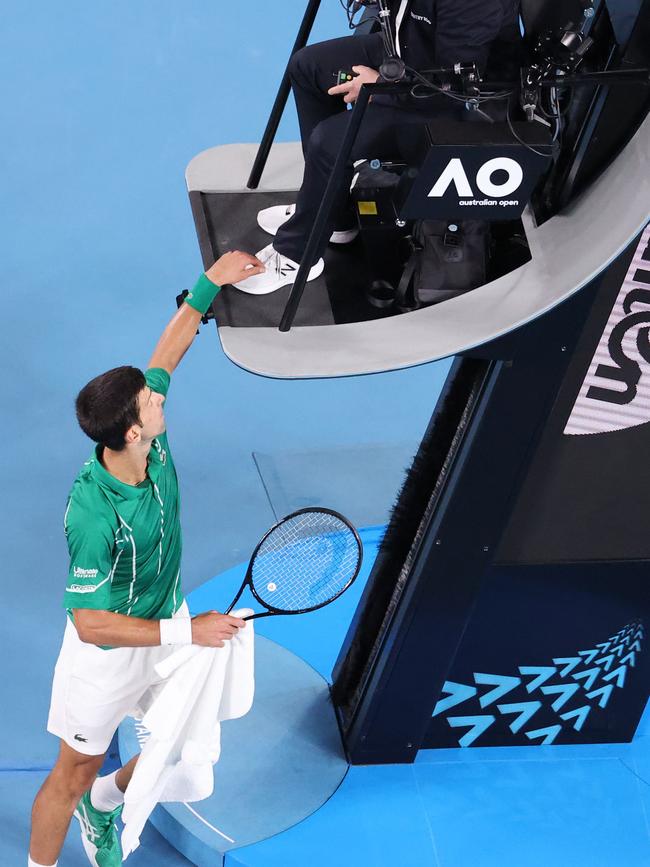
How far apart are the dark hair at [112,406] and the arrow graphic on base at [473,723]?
1977 millimetres

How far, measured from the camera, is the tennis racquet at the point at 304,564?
177 inches

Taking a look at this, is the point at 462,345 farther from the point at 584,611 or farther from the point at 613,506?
the point at 584,611

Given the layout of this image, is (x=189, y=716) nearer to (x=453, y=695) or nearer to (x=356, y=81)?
(x=453, y=695)

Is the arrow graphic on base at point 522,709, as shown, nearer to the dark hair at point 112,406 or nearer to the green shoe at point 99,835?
the green shoe at point 99,835

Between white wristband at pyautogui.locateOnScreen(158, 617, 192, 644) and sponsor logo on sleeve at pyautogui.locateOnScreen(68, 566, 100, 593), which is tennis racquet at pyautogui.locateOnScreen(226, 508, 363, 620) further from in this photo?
sponsor logo on sleeve at pyautogui.locateOnScreen(68, 566, 100, 593)

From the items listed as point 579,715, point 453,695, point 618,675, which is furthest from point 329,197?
point 579,715

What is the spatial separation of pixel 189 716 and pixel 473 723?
4.50 feet

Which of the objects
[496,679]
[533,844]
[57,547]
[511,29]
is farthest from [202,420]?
[511,29]

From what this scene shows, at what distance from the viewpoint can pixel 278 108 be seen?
427 cm

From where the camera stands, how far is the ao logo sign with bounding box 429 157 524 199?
11.6 feet

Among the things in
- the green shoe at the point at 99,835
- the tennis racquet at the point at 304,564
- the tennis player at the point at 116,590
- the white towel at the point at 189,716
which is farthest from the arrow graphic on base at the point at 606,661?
the green shoe at the point at 99,835

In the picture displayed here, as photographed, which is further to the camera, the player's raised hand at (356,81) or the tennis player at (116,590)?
the tennis player at (116,590)

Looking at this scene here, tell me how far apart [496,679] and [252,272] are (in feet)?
6.50

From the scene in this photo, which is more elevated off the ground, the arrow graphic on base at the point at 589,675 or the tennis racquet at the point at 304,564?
the tennis racquet at the point at 304,564
